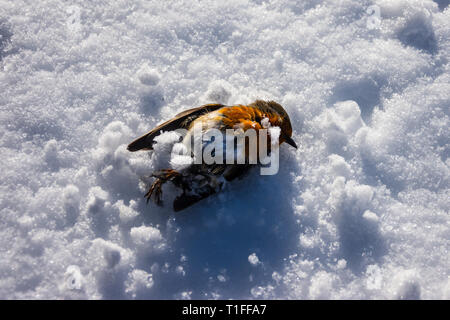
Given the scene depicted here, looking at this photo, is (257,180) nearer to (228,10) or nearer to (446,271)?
(446,271)

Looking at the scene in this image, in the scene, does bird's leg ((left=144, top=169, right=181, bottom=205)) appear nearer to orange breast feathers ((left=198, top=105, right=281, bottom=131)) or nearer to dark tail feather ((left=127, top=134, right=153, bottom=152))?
dark tail feather ((left=127, top=134, right=153, bottom=152))

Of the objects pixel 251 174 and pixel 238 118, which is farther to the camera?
pixel 251 174

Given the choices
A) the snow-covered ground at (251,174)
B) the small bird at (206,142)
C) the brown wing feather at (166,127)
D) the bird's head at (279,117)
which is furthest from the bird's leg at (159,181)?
the bird's head at (279,117)

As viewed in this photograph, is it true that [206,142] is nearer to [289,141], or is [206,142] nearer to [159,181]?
[159,181]

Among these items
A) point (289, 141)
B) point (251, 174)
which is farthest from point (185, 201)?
point (289, 141)

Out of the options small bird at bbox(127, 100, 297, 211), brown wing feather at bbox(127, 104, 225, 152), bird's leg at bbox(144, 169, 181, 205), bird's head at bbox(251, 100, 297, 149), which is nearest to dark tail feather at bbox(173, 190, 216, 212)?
small bird at bbox(127, 100, 297, 211)

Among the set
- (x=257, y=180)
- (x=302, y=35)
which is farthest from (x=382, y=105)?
(x=257, y=180)

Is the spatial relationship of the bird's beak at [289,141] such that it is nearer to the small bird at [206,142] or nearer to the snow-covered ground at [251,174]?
the small bird at [206,142]
